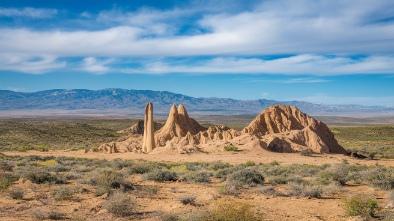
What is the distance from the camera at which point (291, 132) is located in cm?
4231

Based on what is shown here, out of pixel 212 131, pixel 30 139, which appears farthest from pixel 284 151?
pixel 30 139

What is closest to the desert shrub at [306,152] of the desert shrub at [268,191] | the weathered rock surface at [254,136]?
the weathered rock surface at [254,136]

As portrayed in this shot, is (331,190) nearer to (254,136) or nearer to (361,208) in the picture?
(361,208)

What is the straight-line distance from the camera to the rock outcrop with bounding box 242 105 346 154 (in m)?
39.5

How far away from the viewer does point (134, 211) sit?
12.6 m

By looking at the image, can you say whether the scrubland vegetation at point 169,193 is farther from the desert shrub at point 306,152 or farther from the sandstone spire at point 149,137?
the sandstone spire at point 149,137

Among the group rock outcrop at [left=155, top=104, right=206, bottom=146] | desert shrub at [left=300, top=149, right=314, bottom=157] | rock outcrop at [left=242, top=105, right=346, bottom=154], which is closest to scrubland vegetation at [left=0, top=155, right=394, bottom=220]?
desert shrub at [left=300, top=149, right=314, bottom=157]

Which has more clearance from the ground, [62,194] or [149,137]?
[62,194]

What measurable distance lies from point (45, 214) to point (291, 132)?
35055 millimetres

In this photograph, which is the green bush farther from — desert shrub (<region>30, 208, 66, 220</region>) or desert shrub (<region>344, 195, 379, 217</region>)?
desert shrub (<region>344, 195, 379, 217</region>)

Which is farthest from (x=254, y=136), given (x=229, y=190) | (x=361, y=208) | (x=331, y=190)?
(x=361, y=208)

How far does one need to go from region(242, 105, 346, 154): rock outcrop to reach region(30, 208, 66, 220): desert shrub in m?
29.8

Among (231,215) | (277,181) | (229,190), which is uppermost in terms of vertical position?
(231,215)

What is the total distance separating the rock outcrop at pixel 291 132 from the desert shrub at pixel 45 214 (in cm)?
2978
